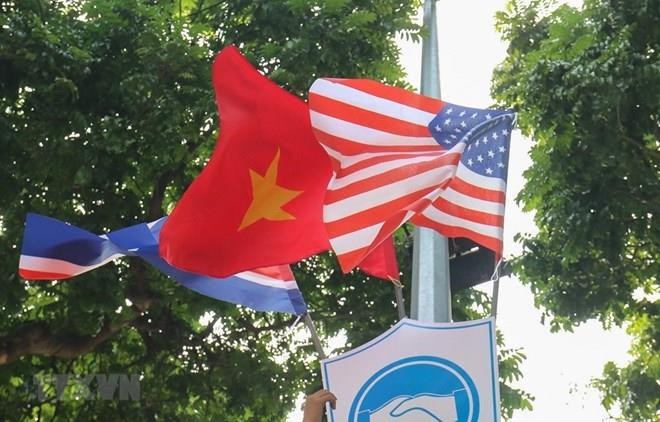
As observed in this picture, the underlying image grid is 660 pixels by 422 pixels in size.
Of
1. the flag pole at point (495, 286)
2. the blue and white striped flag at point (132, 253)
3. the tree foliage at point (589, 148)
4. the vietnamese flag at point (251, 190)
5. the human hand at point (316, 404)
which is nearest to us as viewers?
the human hand at point (316, 404)

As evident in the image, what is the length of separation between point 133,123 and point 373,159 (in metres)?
3.43

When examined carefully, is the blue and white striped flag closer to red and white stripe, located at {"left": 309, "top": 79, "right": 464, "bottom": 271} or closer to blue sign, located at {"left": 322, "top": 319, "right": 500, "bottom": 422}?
red and white stripe, located at {"left": 309, "top": 79, "right": 464, "bottom": 271}

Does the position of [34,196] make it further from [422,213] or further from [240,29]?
[422,213]

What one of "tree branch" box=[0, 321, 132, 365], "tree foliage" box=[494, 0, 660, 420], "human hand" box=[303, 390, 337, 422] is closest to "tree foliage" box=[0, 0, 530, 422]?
"tree branch" box=[0, 321, 132, 365]

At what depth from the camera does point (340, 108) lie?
5117 mm

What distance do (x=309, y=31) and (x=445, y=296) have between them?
3.49 m

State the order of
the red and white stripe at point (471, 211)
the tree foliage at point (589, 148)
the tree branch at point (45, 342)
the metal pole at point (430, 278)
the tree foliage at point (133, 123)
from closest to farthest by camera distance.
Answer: the red and white stripe at point (471, 211)
the metal pole at point (430, 278)
the tree foliage at point (133, 123)
the tree foliage at point (589, 148)
the tree branch at point (45, 342)

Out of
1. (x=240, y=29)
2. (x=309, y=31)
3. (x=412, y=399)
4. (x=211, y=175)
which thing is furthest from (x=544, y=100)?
(x=412, y=399)

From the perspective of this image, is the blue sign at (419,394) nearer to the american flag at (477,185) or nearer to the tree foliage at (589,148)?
the american flag at (477,185)

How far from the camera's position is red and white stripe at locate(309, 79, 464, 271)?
15.0 feet

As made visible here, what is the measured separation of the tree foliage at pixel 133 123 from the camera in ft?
25.1

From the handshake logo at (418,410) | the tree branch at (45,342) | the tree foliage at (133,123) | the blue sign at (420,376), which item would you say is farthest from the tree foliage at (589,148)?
the tree branch at (45,342)

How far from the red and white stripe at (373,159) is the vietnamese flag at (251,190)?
32cm

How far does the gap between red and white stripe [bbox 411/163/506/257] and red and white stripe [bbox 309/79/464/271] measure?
162 mm
